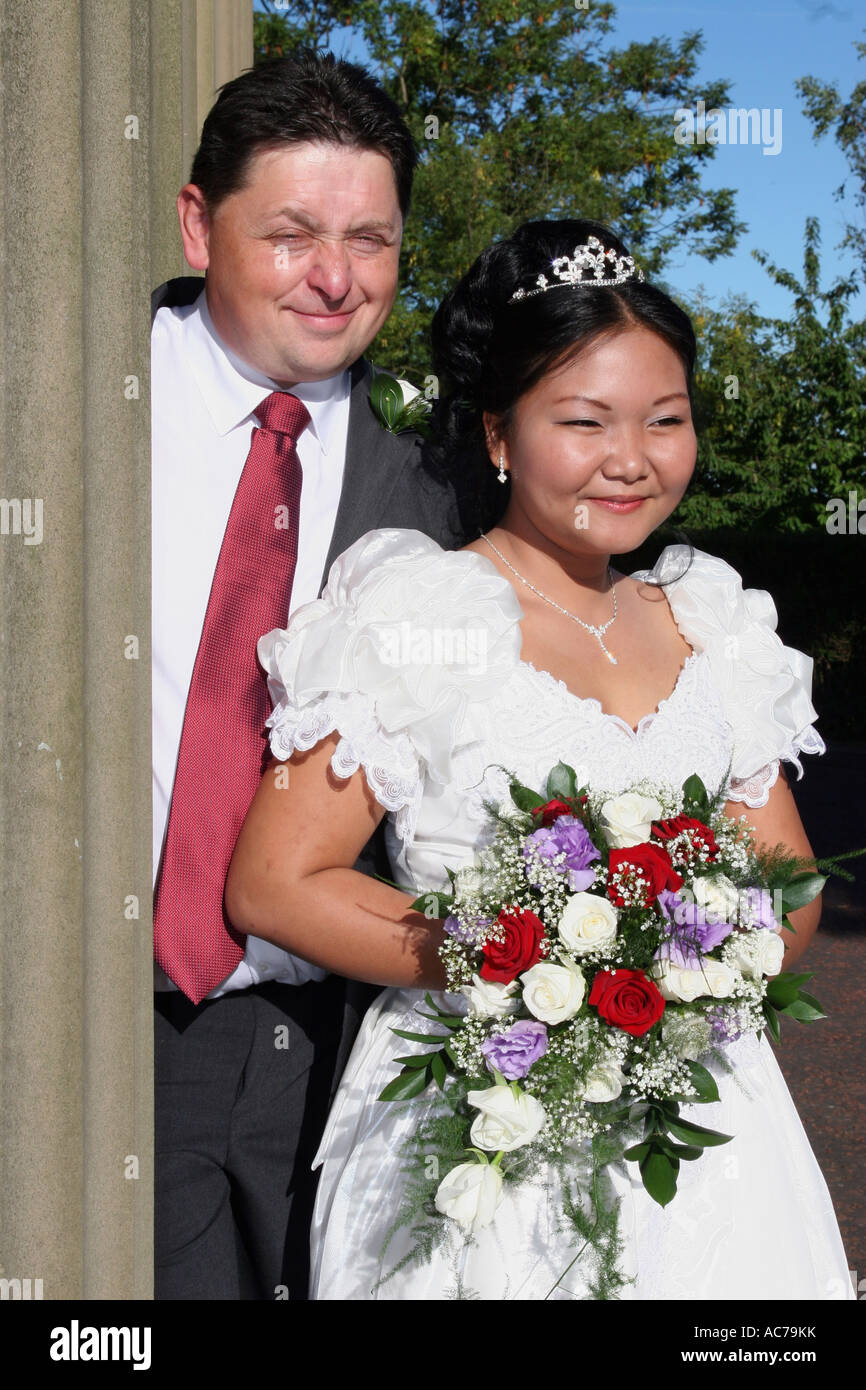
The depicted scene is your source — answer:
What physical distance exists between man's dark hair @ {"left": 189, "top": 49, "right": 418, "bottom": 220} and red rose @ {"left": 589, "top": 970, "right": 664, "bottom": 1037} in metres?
1.50

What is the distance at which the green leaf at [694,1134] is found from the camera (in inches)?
79.6

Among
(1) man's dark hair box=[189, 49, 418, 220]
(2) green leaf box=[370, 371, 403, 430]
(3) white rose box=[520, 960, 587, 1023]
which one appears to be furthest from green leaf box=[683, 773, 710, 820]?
(1) man's dark hair box=[189, 49, 418, 220]

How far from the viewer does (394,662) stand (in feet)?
7.07

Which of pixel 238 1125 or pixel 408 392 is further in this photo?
pixel 408 392

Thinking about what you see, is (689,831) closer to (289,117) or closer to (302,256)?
(302,256)

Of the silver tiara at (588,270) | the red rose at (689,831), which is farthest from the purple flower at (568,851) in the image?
the silver tiara at (588,270)

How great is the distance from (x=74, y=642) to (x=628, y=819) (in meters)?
0.83

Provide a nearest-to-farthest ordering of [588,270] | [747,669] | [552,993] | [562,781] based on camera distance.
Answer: [552,993], [562,781], [588,270], [747,669]

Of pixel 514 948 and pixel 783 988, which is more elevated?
pixel 514 948

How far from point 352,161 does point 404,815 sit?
3.77 ft

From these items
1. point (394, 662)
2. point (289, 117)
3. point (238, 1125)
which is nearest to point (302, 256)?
point (289, 117)

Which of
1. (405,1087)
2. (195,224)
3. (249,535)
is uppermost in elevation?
(195,224)

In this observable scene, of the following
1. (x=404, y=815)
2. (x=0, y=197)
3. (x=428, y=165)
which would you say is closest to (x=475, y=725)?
(x=404, y=815)
